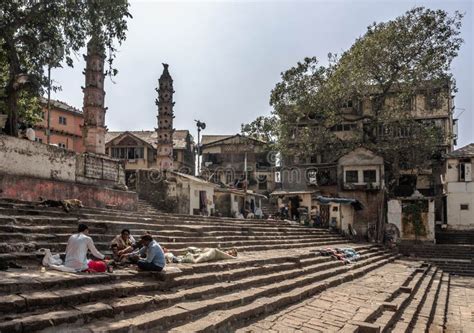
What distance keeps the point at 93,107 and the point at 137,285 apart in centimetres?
1936

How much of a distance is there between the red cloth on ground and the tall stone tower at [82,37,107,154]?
1776 centimetres

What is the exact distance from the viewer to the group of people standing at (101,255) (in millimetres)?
6660

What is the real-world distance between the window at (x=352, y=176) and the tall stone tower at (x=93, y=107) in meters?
18.7

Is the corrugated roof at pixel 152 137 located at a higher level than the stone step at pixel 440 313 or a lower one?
higher

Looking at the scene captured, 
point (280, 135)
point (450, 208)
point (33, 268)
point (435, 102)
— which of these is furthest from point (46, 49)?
point (450, 208)

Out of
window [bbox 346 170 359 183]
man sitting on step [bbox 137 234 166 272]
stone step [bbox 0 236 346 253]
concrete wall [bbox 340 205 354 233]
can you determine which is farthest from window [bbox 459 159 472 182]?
man sitting on step [bbox 137 234 166 272]

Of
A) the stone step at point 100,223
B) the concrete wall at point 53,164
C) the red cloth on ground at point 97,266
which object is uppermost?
the concrete wall at point 53,164

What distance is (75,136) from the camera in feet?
127

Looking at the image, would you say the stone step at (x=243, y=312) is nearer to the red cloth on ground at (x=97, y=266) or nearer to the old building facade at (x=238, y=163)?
the red cloth on ground at (x=97, y=266)

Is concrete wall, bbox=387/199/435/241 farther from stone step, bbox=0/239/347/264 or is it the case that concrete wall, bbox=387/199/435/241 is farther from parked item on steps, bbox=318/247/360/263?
parked item on steps, bbox=318/247/360/263

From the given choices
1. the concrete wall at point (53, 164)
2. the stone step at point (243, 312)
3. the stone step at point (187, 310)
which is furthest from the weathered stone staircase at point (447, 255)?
the concrete wall at point (53, 164)

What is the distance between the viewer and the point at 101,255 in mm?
7133

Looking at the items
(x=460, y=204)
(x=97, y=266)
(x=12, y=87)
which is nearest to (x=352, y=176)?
(x=460, y=204)

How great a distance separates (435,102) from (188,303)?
29.3 metres
